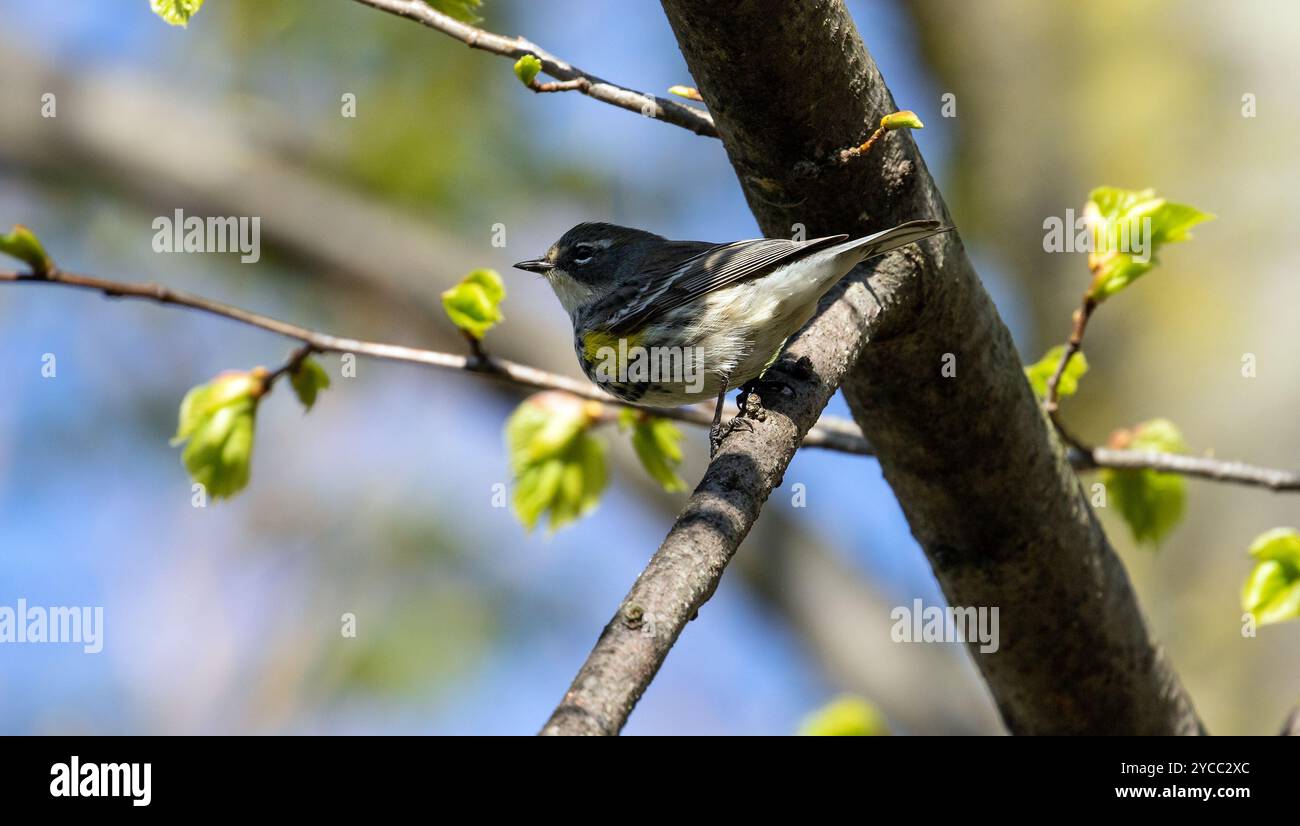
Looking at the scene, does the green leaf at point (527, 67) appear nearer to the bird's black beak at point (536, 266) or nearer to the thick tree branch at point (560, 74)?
the thick tree branch at point (560, 74)

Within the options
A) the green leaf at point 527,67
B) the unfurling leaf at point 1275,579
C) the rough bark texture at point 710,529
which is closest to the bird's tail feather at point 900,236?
the rough bark texture at point 710,529

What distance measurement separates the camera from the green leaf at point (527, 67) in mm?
2418

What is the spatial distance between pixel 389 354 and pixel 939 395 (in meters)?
1.34

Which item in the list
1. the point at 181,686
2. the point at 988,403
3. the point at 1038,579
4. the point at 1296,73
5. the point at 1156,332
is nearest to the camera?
the point at 988,403

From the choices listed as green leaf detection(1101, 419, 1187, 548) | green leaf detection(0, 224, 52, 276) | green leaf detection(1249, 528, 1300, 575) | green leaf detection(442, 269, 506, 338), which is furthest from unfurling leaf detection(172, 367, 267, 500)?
green leaf detection(1249, 528, 1300, 575)

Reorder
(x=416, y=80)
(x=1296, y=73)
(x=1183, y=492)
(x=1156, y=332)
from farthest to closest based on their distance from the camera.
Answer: (x=416, y=80), (x=1156, y=332), (x=1296, y=73), (x=1183, y=492)

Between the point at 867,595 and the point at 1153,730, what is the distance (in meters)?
2.98

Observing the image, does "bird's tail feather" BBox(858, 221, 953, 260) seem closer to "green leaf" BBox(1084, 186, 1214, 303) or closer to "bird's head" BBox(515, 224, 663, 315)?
"green leaf" BBox(1084, 186, 1214, 303)

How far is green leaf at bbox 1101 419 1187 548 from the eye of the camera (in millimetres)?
3291

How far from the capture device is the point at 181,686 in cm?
1036

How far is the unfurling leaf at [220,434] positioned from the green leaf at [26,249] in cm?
48

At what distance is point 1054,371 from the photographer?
3139 mm

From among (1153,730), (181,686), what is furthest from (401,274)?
(181,686)

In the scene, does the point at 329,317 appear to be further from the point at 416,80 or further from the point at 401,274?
the point at 401,274
